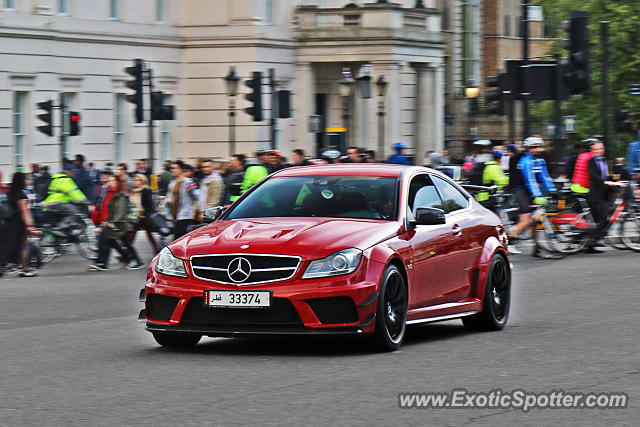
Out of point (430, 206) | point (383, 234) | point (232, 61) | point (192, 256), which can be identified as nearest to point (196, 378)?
point (192, 256)

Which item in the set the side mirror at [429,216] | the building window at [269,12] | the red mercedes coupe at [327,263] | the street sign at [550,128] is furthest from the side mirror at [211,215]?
the street sign at [550,128]

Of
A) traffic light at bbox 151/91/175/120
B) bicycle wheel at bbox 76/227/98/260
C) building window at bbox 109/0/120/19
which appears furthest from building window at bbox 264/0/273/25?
bicycle wheel at bbox 76/227/98/260

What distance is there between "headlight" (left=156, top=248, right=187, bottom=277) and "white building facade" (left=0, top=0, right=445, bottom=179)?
95.7 ft

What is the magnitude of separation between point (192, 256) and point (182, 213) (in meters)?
13.4

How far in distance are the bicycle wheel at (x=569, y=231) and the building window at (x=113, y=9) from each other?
77.1ft

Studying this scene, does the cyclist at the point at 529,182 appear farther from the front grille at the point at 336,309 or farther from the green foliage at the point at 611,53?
the green foliage at the point at 611,53

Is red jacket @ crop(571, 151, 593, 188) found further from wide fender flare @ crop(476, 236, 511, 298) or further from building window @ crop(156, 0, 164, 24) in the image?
building window @ crop(156, 0, 164, 24)

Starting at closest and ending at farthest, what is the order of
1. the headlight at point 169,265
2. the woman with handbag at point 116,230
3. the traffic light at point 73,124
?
1. the headlight at point 169,265
2. the woman with handbag at point 116,230
3. the traffic light at point 73,124

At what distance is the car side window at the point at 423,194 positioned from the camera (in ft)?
41.6

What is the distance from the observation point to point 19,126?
1641 inches

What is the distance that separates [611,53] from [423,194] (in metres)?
45.8

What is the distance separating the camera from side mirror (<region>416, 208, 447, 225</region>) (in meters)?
12.2

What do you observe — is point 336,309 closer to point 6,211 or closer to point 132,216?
point 6,211

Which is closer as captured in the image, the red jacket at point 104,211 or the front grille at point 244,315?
the front grille at point 244,315
